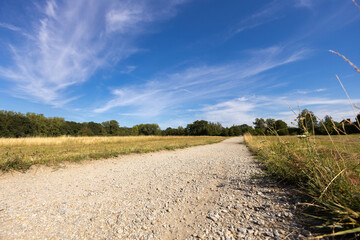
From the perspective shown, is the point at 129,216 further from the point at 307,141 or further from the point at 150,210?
the point at 307,141

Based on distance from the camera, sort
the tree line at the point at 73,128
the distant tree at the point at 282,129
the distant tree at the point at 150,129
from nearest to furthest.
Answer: the distant tree at the point at 282,129 → the tree line at the point at 73,128 → the distant tree at the point at 150,129

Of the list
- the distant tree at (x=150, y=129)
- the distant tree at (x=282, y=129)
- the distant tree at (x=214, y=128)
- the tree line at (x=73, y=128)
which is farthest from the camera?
the distant tree at (x=150, y=129)

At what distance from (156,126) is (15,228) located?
343 ft

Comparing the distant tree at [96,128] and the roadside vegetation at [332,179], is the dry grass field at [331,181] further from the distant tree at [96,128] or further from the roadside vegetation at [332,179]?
the distant tree at [96,128]

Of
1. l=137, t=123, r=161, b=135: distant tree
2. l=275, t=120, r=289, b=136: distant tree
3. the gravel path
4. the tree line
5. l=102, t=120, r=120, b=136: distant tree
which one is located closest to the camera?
the gravel path

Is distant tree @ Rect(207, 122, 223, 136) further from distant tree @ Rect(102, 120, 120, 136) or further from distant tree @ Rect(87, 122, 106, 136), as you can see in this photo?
distant tree @ Rect(87, 122, 106, 136)

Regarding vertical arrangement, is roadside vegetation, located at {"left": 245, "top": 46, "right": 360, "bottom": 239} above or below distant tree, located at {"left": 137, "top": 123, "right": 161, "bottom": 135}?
below

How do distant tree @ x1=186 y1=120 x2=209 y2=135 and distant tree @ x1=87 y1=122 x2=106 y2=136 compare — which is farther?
distant tree @ x1=186 y1=120 x2=209 y2=135

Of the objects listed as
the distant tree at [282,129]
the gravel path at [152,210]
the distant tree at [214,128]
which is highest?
the distant tree at [214,128]

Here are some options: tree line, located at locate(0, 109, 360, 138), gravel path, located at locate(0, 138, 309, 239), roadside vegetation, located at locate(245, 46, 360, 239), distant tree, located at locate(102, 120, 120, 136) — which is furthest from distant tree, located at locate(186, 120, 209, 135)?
roadside vegetation, located at locate(245, 46, 360, 239)

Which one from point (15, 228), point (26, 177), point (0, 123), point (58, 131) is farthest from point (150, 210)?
point (58, 131)

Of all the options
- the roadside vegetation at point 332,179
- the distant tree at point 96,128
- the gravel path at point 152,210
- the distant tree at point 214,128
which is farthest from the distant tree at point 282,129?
the distant tree at point 96,128

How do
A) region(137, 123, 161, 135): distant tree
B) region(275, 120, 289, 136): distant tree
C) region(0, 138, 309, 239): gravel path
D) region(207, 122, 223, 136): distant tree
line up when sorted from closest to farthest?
region(0, 138, 309, 239): gravel path → region(275, 120, 289, 136): distant tree → region(207, 122, 223, 136): distant tree → region(137, 123, 161, 135): distant tree

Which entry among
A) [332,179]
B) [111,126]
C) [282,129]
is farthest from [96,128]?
[332,179]
